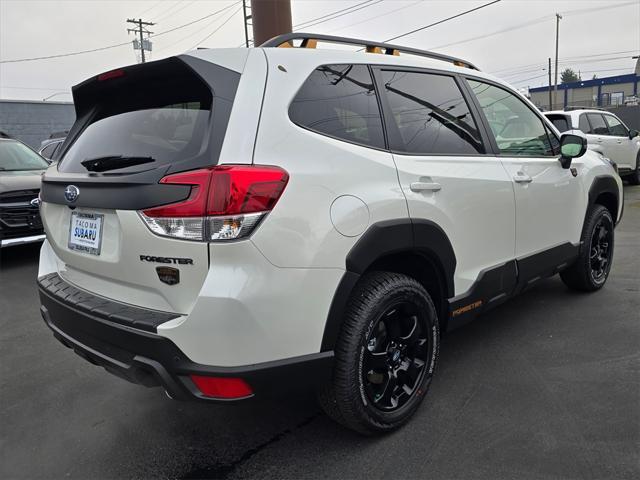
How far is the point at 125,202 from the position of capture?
1978mm

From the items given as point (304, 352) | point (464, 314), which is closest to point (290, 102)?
Result: point (304, 352)

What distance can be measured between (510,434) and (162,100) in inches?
90.3

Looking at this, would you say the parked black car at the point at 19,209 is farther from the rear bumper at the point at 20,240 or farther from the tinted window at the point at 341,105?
the tinted window at the point at 341,105

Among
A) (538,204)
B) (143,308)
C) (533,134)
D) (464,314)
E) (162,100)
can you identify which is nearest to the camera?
(143,308)

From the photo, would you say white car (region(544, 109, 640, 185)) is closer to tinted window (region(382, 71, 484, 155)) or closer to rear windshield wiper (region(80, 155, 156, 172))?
tinted window (region(382, 71, 484, 155))

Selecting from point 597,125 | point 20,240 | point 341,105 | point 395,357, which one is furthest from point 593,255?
point 597,125

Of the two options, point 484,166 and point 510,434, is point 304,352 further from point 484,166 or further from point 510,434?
point 484,166

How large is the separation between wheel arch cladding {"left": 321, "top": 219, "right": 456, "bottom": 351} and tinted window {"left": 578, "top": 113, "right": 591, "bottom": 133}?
912 cm

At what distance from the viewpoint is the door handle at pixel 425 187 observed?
2.42m

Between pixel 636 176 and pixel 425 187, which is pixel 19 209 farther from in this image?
pixel 636 176

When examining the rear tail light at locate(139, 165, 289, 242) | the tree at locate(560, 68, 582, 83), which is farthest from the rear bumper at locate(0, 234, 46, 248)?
the tree at locate(560, 68, 582, 83)

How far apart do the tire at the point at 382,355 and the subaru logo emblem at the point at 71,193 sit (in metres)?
1.33

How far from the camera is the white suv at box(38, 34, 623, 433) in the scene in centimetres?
185

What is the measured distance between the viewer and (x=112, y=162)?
7.20ft
